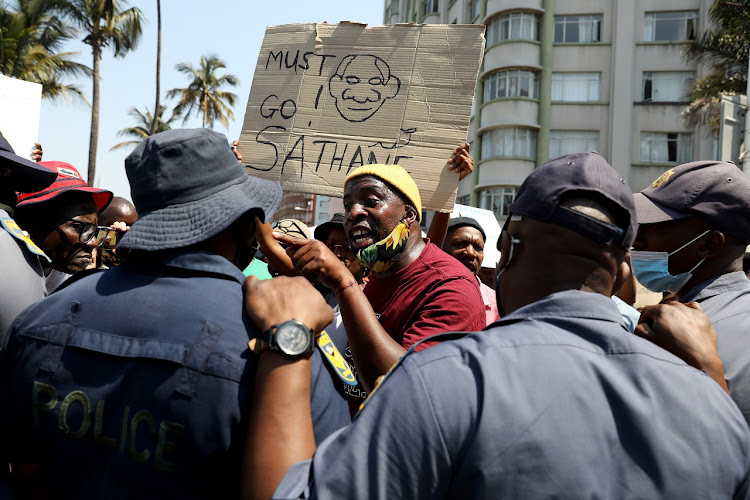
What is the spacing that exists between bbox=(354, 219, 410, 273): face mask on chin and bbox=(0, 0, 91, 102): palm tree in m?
23.8

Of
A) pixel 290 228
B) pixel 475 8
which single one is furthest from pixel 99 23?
pixel 290 228

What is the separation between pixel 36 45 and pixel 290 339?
27612 millimetres

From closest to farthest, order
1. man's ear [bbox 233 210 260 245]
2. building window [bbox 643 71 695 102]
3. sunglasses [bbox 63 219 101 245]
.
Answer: man's ear [bbox 233 210 260 245] → sunglasses [bbox 63 219 101 245] → building window [bbox 643 71 695 102]

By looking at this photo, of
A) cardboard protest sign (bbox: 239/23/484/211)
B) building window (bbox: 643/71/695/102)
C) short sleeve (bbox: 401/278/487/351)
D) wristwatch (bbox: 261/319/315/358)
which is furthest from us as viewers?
building window (bbox: 643/71/695/102)

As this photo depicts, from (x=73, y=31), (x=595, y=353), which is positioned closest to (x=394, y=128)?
(x=595, y=353)

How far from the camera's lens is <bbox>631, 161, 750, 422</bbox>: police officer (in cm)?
222

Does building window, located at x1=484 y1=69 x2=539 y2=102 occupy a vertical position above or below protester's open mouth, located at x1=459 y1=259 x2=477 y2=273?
above

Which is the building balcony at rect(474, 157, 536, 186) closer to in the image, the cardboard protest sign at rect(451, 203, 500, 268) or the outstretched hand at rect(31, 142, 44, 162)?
the cardboard protest sign at rect(451, 203, 500, 268)

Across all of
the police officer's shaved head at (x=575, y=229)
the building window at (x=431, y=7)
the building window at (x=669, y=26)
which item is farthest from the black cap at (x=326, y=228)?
the building window at (x=431, y=7)

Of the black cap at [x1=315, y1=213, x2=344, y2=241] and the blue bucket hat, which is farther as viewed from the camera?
the black cap at [x1=315, y1=213, x2=344, y2=241]

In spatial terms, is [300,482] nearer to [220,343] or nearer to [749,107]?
[220,343]

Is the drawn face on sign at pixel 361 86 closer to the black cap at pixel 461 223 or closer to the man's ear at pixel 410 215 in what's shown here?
the man's ear at pixel 410 215

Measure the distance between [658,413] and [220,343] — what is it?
0.97 meters

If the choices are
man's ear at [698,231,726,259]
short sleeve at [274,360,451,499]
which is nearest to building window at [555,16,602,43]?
man's ear at [698,231,726,259]
